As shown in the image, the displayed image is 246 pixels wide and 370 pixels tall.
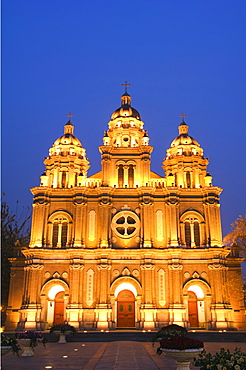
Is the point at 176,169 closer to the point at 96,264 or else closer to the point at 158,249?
the point at 158,249

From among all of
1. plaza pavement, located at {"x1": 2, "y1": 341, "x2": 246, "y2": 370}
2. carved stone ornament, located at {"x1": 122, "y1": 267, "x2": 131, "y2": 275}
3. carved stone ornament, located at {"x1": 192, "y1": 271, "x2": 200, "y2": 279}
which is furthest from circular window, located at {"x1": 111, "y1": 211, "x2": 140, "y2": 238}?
plaza pavement, located at {"x1": 2, "y1": 341, "x2": 246, "y2": 370}

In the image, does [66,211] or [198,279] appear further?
[66,211]

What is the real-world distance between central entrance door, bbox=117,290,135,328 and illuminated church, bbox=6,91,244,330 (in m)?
0.09

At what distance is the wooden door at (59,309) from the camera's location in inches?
1464

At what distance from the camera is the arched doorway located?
122 feet

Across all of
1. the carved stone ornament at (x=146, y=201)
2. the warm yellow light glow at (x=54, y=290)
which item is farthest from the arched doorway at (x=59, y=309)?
the carved stone ornament at (x=146, y=201)

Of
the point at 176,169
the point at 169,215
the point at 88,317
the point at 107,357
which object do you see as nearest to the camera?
the point at 107,357

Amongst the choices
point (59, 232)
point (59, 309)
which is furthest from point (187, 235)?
A: point (59, 309)

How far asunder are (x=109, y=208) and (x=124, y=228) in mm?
2495

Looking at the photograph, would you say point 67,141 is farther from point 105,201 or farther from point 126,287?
point 126,287

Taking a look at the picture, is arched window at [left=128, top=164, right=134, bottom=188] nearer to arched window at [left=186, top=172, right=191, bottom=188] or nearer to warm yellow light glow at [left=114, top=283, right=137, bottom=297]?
arched window at [left=186, top=172, right=191, bottom=188]

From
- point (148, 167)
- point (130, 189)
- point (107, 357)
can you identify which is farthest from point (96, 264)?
point (107, 357)

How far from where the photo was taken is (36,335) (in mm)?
20406

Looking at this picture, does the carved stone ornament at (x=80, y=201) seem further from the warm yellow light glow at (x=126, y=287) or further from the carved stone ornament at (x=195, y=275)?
the carved stone ornament at (x=195, y=275)
